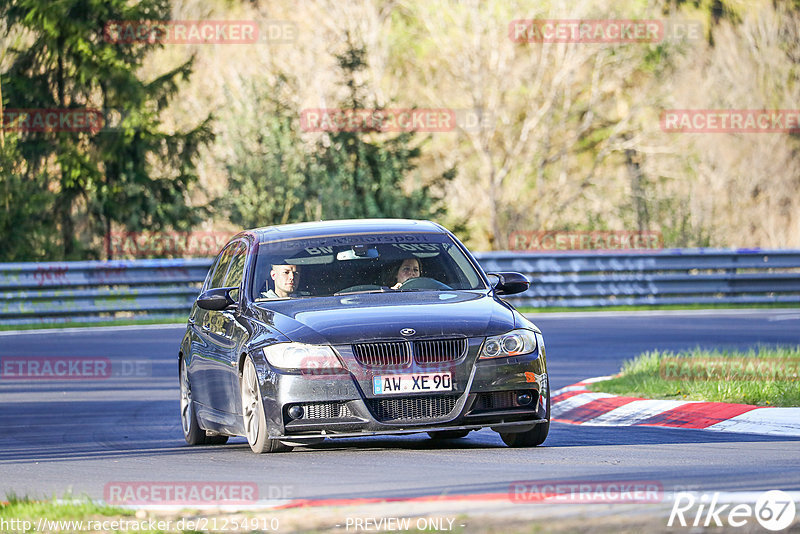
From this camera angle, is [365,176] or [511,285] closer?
[511,285]

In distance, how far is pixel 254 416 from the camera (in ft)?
31.0

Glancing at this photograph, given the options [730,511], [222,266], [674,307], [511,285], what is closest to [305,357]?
[511,285]

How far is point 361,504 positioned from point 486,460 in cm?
222

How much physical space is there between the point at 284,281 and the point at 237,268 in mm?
839

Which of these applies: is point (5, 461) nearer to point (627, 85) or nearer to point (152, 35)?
point (152, 35)

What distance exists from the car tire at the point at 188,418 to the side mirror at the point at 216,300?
986 millimetres

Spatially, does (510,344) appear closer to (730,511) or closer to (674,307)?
(730,511)

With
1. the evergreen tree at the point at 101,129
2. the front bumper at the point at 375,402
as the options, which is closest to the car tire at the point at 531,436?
the front bumper at the point at 375,402

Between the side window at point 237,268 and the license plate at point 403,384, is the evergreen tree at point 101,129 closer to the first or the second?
the side window at point 237,268

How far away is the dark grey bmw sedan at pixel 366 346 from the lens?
9.01 meters

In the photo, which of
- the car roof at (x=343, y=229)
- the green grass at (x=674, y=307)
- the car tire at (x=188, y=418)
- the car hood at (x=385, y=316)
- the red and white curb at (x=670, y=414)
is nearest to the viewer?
the car hood at (x=385, y=316)

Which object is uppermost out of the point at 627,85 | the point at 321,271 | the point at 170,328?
the point at 627,85

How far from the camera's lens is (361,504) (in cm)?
653

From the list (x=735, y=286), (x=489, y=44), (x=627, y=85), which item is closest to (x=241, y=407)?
(x=735, y=286)
